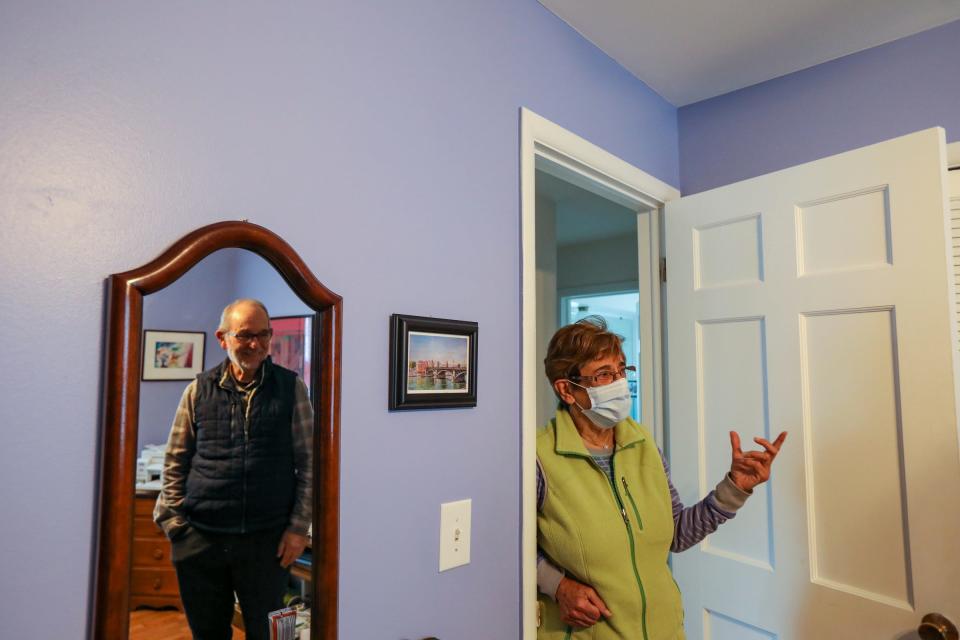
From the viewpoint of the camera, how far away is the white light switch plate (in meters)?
1.16

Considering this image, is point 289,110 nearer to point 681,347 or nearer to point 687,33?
point 687,33

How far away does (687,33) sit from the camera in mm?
1643

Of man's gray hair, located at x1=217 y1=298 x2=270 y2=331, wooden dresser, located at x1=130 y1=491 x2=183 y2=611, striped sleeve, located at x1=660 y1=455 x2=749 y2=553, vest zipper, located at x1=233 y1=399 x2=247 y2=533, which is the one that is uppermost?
man's gray hair, located at x1=217 y1=298 x2=270 y2=331

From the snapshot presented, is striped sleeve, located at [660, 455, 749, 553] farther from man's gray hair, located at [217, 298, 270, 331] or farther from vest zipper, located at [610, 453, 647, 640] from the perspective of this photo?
man's gray hair, located at [217, 298, 270, 331]

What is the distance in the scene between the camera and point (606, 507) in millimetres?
1330

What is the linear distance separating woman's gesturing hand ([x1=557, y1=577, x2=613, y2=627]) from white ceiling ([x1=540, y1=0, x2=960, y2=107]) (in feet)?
4.85

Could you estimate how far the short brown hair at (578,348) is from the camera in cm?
142

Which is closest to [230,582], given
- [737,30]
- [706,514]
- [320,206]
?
[320,206]

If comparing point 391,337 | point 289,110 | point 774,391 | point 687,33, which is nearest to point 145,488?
point 391,337

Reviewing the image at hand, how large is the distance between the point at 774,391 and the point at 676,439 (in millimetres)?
361

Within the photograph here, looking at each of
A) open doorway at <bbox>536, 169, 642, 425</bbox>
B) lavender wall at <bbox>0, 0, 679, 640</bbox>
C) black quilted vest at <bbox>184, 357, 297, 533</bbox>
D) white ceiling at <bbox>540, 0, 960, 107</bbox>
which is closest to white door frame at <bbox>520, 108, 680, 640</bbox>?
lavender wall at <bbox>0, 0, 679, 640</bbox>

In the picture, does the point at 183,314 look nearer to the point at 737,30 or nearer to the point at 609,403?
the point at 609,403

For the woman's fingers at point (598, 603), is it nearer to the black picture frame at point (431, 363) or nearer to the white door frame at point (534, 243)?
the white door frame at point (534, 243)

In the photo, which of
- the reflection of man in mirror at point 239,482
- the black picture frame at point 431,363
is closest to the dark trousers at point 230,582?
the reflection of man in mirror at point 239,482
